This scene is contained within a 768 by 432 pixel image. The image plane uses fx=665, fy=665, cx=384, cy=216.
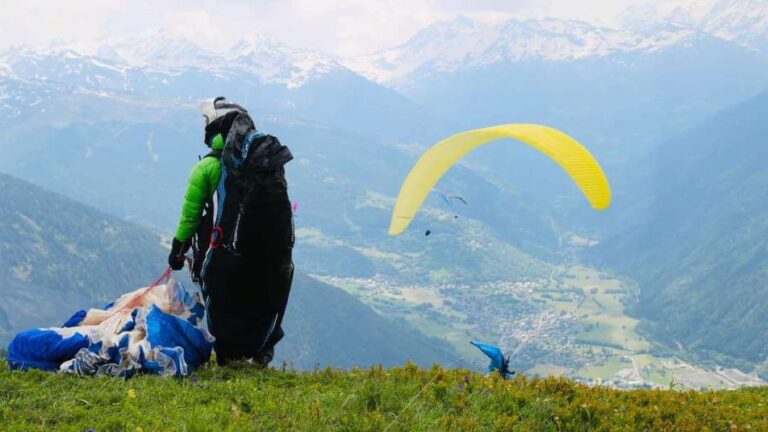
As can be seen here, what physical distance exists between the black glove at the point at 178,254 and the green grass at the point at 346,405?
174 cm

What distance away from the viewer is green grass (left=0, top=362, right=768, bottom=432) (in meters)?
6.75

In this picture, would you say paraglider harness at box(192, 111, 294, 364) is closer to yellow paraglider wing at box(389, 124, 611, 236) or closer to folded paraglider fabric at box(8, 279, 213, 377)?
folded paraglider fabric at box(8, 279, 213, 377)

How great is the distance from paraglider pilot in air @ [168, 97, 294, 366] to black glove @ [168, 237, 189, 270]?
1 cm

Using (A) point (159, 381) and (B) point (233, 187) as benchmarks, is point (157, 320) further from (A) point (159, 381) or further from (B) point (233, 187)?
(B) point (233, 187)

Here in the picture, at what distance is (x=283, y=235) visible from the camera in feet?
29.9

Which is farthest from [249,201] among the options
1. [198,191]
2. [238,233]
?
[198,191]

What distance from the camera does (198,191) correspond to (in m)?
Answer: 9.27

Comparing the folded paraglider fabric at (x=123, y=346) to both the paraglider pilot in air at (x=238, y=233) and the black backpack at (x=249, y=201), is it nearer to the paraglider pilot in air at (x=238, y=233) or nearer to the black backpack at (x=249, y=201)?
the paraglider pilot in air at (x=238, y=233)

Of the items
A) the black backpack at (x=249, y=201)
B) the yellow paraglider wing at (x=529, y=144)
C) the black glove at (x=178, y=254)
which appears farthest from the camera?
the yellow paraglider wing at (x=529, y=144)

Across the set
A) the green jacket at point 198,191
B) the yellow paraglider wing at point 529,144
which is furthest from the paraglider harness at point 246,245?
the yellow paraglider wing at point 529,144

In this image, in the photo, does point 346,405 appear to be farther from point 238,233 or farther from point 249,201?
point 249,201

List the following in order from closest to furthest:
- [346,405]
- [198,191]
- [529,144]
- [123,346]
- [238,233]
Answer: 1. [346,405]
2. [123,346]
3. [238,233]
4. [198,191]
5. [529,144]

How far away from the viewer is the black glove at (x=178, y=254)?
31.5 feet

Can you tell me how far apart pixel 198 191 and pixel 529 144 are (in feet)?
19.1
